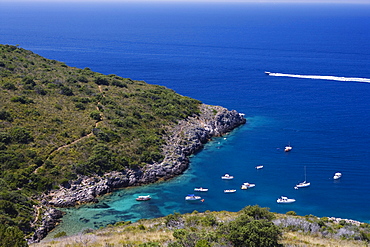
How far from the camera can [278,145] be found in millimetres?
75000

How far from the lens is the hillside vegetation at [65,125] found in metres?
53.6

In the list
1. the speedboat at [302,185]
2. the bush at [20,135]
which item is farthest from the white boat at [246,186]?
the bush at [20,135]

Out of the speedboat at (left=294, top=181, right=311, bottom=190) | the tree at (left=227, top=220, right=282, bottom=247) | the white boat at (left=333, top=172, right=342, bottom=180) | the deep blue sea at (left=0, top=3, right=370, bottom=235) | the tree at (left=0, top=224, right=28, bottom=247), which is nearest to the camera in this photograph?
the tree at (left=0, top=224, right=28, bottom=247)

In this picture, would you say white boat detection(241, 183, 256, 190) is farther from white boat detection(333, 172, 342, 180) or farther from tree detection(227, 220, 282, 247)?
tree detection(227, 220, 282, 247)

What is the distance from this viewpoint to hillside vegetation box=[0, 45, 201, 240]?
53594mm

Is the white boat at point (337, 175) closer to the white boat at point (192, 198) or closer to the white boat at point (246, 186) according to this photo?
the white boat at point (246, 186)

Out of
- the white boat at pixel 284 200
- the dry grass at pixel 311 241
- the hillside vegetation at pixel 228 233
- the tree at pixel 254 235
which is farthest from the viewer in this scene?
the white boat at pixel 284 200

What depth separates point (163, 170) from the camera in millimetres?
62688

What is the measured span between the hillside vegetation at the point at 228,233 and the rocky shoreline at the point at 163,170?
10.4 m

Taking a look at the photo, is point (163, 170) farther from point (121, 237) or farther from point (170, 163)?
point (121, 237)

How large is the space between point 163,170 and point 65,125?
17497 millimetres

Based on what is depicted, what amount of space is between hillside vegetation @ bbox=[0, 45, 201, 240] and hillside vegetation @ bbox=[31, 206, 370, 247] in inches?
515

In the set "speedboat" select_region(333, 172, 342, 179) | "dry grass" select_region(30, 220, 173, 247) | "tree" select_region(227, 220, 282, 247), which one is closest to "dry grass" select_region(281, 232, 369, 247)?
"tree" select_region(227, 220, 282, 247)

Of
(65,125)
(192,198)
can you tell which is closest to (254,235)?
(192,198)
